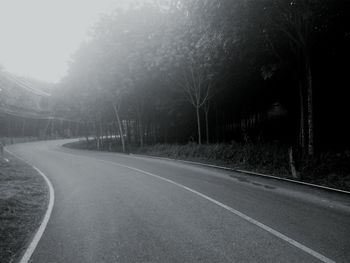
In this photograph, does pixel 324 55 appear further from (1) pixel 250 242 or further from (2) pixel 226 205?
(1) pixel 250 242

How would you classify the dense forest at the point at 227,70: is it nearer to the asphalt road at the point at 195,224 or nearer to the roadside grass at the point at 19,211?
the asphalt road at the point at 195,224

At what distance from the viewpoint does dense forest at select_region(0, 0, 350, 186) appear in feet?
42.1

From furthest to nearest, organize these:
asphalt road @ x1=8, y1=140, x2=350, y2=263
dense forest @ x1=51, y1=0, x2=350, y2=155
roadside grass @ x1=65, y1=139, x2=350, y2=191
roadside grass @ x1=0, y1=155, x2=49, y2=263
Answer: dense forest @ x1=51, y1=0, x2=350, y2=155 < roadside grass @ x1=65, y1=139, x2=350, y2=191 < roadside grass @ x1=0, y1=155, x2=49, y2=263 < asphalt road @ x1=8, y1=140, x2=350, y2=263

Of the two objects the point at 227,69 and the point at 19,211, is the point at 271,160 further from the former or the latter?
the point at 19,211

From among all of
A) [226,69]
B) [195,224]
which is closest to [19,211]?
[195,224]

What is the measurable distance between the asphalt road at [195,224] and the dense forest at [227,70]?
600cm

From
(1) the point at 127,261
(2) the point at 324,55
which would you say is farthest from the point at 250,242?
(2) the point at 324,55

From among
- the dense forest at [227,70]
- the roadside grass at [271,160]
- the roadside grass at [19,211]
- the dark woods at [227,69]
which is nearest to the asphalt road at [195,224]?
the roadside grass at [19,211]

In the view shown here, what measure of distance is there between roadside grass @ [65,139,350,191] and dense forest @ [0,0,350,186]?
30.7 inches

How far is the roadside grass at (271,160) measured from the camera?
37.6 ft

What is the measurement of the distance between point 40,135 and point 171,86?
54.7 m

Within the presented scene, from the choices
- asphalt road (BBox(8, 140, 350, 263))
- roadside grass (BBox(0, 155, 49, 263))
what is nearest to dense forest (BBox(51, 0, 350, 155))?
asphalt road (BBox(8, 140, 350, 263))

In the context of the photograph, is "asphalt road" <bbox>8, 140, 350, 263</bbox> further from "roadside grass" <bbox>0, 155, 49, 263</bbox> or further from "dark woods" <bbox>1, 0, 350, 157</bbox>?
"dark woods" <bbox>1, 0, 350, 157</bbox>

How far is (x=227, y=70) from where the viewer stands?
846 inches
